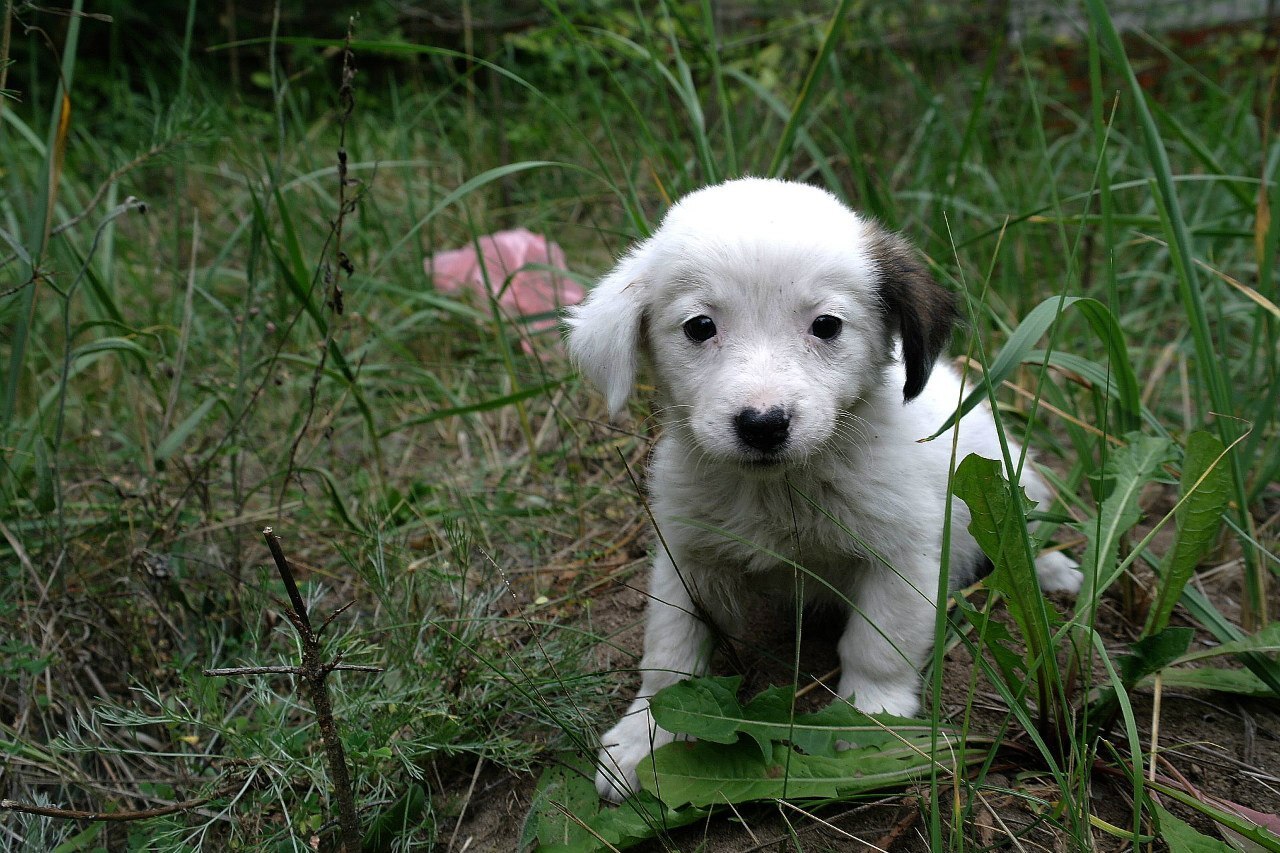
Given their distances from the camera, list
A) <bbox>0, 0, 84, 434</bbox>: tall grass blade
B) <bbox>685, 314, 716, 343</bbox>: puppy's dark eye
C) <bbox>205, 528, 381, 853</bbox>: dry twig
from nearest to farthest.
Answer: <bbox>205, 528, 381, 853</bbox>: dry twig, <bbox>685, 314, 716, 343</bbox>: puppy's dark eye, <bbox>0, 0, 84, 434</bbox>: tall grass blade

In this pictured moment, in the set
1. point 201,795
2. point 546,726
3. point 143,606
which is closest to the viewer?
point 201,795

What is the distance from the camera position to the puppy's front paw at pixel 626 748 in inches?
88.0

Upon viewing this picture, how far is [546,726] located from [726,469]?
0.75 m

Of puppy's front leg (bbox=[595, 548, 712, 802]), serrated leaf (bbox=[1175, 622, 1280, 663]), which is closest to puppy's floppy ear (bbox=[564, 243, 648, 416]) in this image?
puppy's front leg (bbox=[595, 548, 712, 802])

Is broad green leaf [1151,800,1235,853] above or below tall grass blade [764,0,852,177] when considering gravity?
below

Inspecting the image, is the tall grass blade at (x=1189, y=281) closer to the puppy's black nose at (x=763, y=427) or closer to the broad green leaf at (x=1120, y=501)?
the broad green leaf at (x=1120, y=501)

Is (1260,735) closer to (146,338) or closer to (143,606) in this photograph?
(143,606)

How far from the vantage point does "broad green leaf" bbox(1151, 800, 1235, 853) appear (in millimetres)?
1749

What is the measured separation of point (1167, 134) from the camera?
5355 mm

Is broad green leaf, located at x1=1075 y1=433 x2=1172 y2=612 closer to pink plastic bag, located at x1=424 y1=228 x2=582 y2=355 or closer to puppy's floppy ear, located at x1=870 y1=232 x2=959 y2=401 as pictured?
puppy's floppy ear, located at x1=870 y1=232 x2=959 y2=401

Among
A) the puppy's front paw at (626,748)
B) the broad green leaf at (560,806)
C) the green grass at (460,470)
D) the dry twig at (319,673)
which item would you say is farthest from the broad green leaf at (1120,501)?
the dry twig at (319,673)

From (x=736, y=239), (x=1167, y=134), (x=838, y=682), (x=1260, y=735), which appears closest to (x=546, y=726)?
(x=838, y=682)

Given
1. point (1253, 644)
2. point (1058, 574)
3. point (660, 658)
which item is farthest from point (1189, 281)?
point (660, 658)

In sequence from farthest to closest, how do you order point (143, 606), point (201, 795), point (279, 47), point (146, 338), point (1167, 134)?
1. point (279, 47)
2. point (1167, 134)
3. point (146, 338)
4. point (143, 606)
5. point (201, 795)
